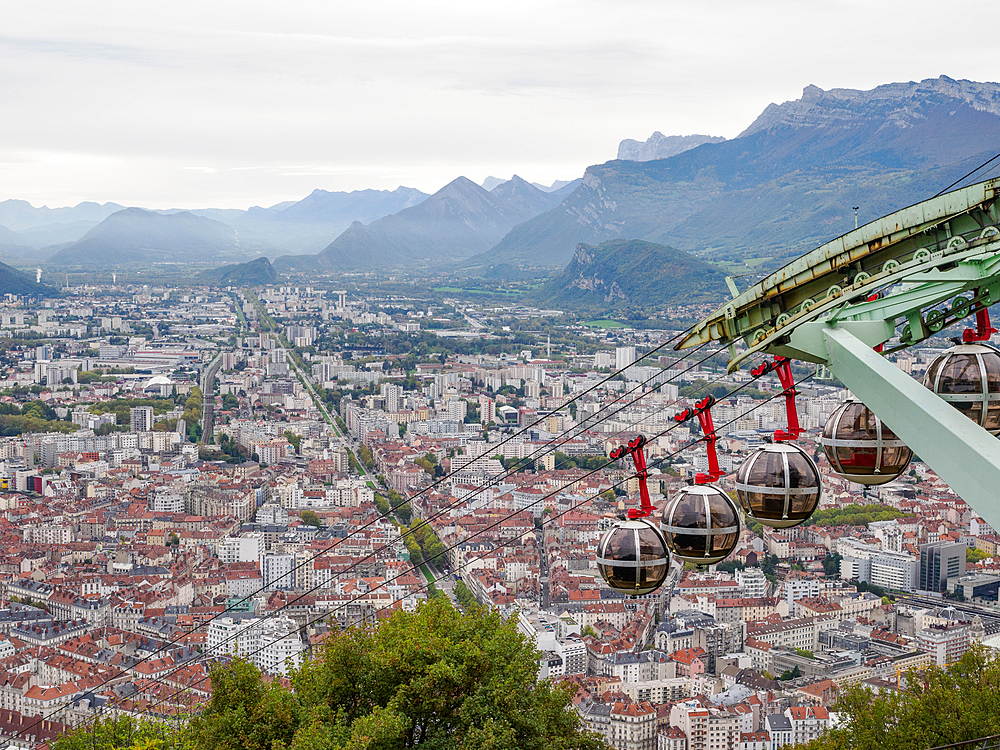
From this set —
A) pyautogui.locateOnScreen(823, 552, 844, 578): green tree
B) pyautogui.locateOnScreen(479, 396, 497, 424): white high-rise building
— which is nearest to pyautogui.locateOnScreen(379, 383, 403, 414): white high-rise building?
pyautogui.locateOnScreen(479, 396, 497, 424): white high-rise building

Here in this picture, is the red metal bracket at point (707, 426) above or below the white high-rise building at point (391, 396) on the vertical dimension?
above

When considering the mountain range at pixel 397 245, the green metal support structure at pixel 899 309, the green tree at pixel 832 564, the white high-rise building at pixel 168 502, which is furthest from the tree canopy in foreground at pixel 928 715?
the mountain range at pixel 397 245

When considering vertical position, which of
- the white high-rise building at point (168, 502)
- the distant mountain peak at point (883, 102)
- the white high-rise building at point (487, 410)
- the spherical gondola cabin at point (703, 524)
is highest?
the distant mountain peak at point (883, 102)

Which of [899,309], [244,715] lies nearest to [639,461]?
[899,309]

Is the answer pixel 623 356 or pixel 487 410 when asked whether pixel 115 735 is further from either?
pixel 623 356

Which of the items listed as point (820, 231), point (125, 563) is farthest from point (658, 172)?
point (125, 563)

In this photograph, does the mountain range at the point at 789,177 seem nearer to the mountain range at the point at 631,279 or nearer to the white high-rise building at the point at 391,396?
the mountain range at the point at 631,279

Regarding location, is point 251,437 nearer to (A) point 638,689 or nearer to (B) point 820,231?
(A) point 638,689

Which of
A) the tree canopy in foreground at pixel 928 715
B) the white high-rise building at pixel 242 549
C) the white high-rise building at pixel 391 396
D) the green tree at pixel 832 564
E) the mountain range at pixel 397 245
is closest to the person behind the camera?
the tree canopy in foreground at pixel 928 715
